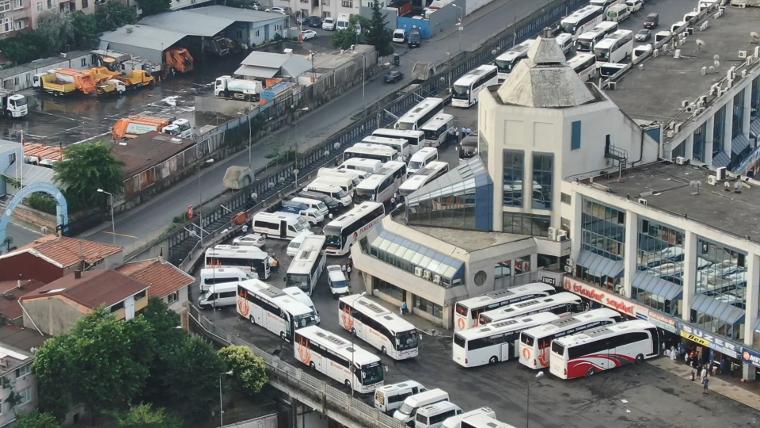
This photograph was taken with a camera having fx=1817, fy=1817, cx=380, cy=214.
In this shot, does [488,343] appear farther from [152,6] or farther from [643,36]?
[152,6]

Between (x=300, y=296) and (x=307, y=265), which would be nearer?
(x=300, y=296)

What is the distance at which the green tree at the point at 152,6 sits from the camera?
133875 millimetres

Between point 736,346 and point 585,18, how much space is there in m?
55.4

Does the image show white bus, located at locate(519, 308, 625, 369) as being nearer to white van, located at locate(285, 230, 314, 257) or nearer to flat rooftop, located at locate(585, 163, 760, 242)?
flat rooftop, located at locate(585, 163, 760, 242)

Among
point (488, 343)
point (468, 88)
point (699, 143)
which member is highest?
point (699, 143)

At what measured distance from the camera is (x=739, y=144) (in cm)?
10456

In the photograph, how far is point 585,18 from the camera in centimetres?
12988

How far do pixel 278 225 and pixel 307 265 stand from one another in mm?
6894

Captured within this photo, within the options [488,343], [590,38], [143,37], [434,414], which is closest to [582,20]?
[590,38]

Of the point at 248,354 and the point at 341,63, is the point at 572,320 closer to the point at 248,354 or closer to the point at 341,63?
the point at 248,354

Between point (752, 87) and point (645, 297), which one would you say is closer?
point (645, 297)

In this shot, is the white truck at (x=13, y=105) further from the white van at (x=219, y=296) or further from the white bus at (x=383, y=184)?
the white van at (x=219, y=296)

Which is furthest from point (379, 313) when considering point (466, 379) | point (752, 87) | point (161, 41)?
point (161, 41)

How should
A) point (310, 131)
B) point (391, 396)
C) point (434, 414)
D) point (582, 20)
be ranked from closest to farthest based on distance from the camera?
point (434, 414)
point (391, 396)
point (310, 131)
point (582, 20)
